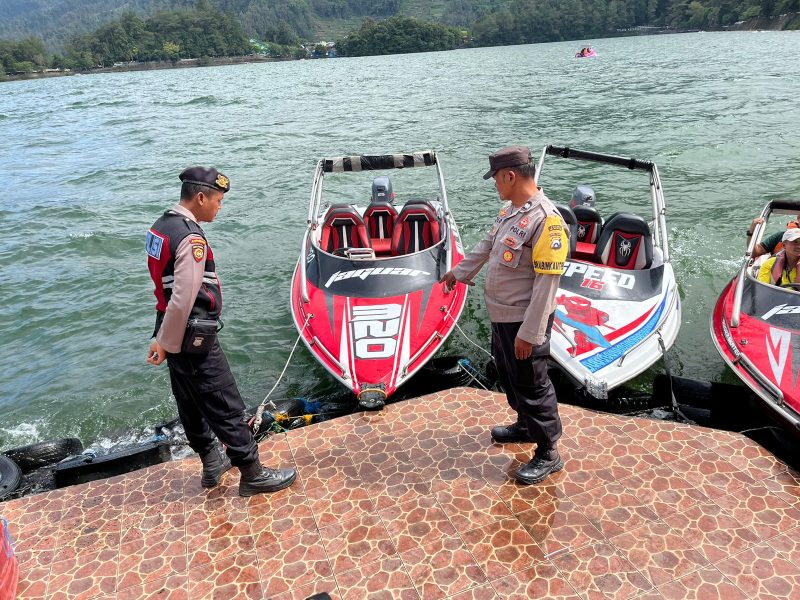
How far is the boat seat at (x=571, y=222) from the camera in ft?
21.0

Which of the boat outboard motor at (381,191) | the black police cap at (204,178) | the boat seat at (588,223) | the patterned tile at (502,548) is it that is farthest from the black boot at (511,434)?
the boat outboard motor at (381,191)

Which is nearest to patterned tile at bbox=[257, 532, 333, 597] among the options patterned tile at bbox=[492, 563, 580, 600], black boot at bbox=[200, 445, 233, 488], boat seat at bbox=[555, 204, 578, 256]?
black boot at bbox=[200, 445, 233, 488]

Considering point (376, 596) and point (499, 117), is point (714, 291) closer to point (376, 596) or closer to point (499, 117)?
point (376, 596)

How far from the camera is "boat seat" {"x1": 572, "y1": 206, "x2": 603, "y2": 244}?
7.04 metres

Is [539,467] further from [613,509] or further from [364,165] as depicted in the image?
[364,165]

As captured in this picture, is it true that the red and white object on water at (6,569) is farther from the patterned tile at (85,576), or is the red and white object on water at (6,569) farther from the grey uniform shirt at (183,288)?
the grey uniform shirt at (183,288)

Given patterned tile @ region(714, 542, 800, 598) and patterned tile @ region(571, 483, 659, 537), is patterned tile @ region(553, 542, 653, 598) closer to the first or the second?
patterned tile @ region(571, 483, 659, 537)

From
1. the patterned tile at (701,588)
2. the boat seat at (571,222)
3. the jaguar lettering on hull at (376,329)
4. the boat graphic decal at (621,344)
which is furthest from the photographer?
the boat seat at (571,222)

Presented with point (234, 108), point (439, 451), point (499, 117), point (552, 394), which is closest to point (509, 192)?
point (552, 394)

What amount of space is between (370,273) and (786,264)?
13.8 feet

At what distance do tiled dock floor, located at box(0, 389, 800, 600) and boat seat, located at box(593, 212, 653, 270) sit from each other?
9.71 feet

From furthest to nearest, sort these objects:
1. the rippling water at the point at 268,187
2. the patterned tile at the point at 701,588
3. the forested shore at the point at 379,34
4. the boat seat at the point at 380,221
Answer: the forested shore at the point at 379,34 < the boat seat at the point at 380,221 < the rippling water at the point at 268,187 < the patterned tile at the point at 701,588

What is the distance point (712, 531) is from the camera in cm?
312

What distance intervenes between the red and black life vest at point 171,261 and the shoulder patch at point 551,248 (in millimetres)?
1769
